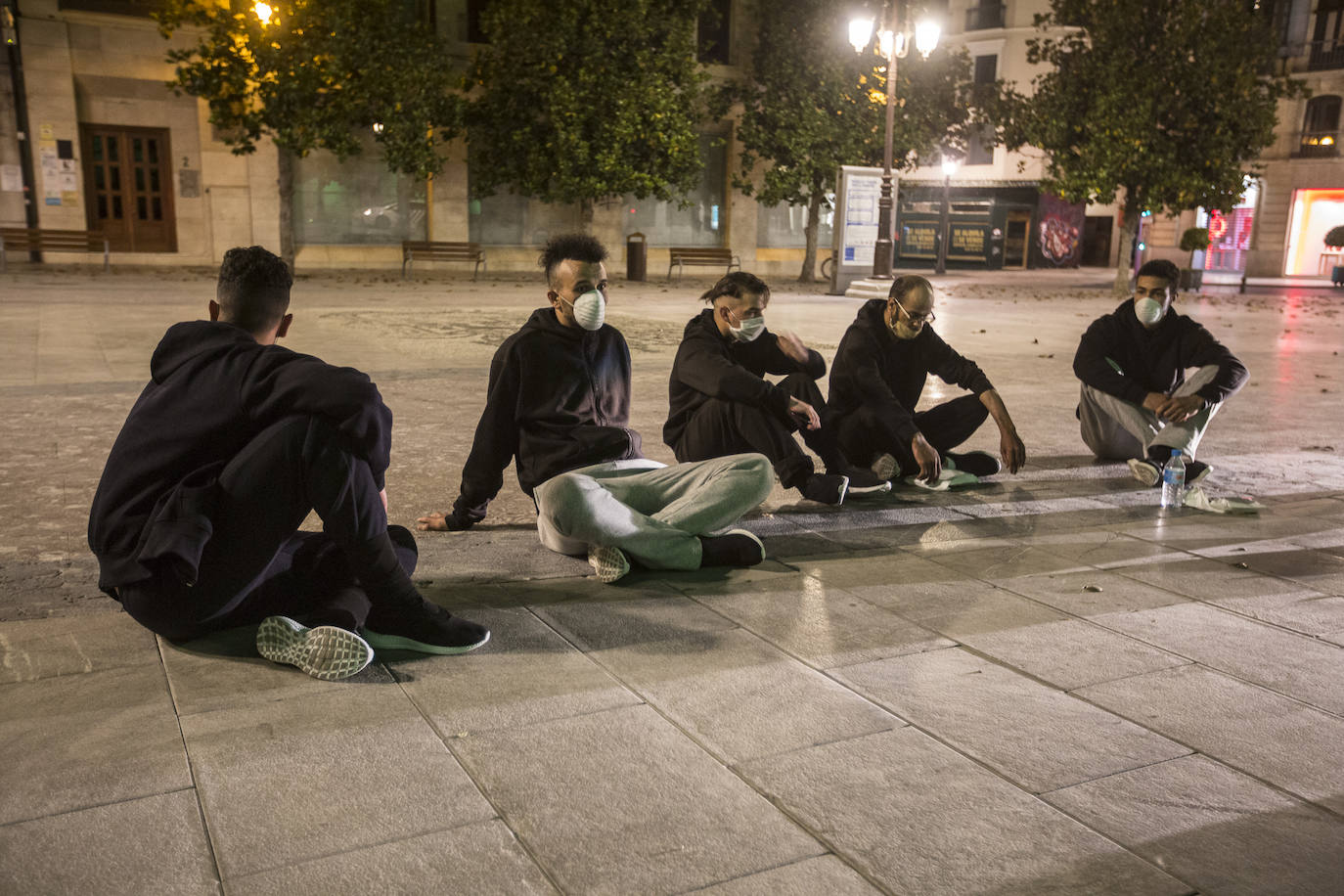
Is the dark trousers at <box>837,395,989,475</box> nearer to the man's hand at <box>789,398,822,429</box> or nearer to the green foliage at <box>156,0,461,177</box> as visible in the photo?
the man's hand at <box>789,398,822,429</box>

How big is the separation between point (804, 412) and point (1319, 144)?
136 ft

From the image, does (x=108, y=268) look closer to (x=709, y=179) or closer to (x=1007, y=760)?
(x=709, y=179)

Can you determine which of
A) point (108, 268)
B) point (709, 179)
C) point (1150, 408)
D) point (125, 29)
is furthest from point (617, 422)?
point (709, 179)

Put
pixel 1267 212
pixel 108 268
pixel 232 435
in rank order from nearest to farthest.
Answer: pixel 232 435 < pixel 108 268 < pixel 1267 212

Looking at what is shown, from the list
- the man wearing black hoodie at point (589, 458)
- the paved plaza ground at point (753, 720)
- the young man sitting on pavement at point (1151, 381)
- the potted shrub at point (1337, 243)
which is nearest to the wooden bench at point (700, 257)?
the potted shrub at point (1337, 243)

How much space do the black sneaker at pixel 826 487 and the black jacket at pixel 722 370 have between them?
0.46 meters

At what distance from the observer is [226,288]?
3.40m

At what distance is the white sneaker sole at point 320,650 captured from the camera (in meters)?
3.45

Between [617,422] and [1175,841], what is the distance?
288cm

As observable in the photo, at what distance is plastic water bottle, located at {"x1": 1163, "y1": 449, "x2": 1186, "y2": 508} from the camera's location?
610 cm

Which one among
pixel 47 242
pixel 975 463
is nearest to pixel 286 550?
pixel 975 463

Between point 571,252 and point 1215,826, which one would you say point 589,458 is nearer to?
point 571,252

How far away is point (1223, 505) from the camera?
19.6 ft

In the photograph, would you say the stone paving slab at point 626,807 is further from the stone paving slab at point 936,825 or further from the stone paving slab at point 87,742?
→ the stone paving slab at point 87,742
